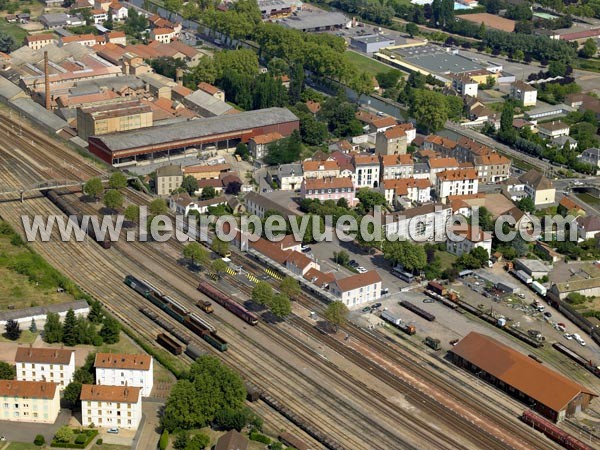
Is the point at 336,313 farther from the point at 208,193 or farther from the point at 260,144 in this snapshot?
the point at 260,144

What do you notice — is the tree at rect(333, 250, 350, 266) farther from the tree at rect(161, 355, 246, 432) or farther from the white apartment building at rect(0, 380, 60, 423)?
the white apartment building at rect(0, 380, 60, 423)

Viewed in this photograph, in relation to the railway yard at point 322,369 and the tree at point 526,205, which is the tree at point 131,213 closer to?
the railway yard at point 322,369

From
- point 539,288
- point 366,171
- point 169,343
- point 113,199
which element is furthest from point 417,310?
point 113,199

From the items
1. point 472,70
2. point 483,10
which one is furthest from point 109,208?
point 483,10

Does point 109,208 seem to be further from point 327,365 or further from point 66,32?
point 66,32

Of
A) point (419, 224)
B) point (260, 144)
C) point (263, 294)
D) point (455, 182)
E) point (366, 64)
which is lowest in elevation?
point (366, 64)

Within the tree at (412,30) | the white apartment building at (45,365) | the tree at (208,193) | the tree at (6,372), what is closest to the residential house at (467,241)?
the tree at (208,193)
